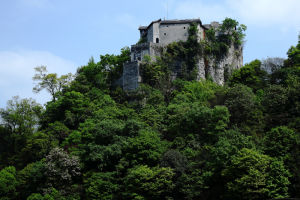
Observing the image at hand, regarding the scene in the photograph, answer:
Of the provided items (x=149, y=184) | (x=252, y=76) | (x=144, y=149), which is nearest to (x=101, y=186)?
(x=149, y=184)

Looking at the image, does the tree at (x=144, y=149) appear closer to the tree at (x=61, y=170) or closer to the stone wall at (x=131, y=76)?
the tree at (x=61, y=170)

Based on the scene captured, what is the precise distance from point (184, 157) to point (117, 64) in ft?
73.3

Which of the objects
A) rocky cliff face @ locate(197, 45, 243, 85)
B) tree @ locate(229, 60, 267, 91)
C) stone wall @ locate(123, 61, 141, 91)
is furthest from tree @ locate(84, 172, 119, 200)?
rocky cliff face @ locate(197, 45, 243, 85)

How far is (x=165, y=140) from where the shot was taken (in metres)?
33.8

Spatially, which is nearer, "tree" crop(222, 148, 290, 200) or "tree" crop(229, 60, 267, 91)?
"tree" crop(222, 148, 290, 200)

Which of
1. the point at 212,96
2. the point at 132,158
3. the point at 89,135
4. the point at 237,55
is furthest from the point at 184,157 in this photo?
the point at 237,55

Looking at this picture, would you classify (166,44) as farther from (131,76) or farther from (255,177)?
(255,177)

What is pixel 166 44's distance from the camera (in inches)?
1937

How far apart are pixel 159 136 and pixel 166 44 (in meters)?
17.8

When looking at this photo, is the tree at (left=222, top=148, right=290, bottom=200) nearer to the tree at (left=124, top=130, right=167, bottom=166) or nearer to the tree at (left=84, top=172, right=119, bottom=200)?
the tree at (left=124, top=130, right=167, bottom=166)

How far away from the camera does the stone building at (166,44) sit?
45688 millimetres

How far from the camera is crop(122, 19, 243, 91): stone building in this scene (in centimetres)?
4569

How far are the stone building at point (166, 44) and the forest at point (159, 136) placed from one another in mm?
1159

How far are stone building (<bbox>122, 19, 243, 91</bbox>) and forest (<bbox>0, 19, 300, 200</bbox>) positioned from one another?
3.80ft
